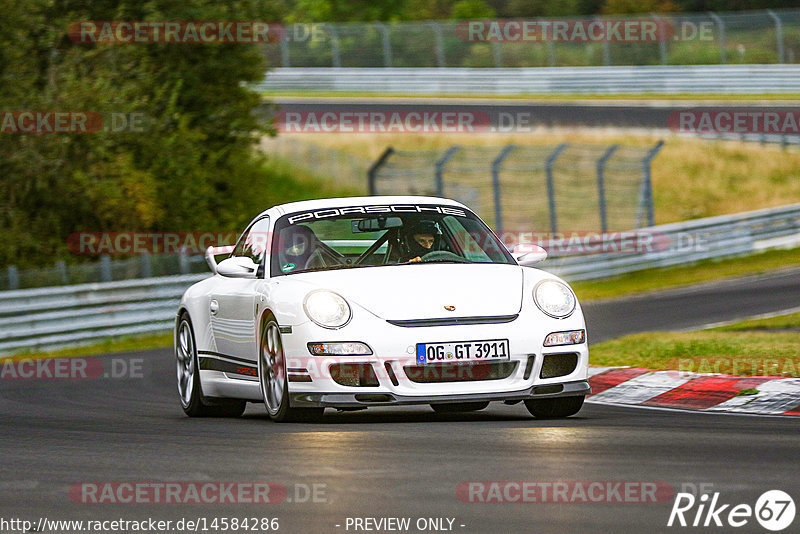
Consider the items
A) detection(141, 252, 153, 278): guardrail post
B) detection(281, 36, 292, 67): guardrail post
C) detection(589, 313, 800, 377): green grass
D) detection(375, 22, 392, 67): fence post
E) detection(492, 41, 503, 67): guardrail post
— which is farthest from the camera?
detection(281, 36, 292, 67): guardrail post

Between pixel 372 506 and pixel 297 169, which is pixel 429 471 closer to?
pixel 372 506

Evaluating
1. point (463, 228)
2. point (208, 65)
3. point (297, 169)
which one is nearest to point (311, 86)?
point (297, 169)

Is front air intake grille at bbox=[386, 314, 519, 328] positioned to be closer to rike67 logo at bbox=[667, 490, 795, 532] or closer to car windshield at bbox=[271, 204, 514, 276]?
car windshield at bbox=[271, 204, 514, 276]

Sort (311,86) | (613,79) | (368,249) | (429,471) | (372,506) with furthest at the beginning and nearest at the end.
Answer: (311,86) → (613,79) → (368,249) → (429,471) → (372,506)

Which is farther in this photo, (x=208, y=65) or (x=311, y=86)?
(x=311, y=86)

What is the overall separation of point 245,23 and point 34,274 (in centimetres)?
1026

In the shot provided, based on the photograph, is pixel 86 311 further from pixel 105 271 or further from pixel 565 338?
pixel 565 338

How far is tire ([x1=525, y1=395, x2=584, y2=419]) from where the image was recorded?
8.85m

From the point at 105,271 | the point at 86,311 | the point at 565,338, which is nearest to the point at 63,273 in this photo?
the point at 86,311

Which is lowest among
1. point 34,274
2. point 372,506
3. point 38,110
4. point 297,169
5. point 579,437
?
point 297,169

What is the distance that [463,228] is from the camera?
9906mm

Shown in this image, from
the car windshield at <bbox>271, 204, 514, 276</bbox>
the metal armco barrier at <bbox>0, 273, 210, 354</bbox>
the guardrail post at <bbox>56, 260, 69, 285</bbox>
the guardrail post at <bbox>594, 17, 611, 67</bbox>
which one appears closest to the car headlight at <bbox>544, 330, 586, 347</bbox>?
the car windshield at <bbox>271, 204, 514, 276</bbox>

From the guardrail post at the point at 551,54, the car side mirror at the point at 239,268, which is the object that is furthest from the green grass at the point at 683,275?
the guardrail post at the point at 551,54

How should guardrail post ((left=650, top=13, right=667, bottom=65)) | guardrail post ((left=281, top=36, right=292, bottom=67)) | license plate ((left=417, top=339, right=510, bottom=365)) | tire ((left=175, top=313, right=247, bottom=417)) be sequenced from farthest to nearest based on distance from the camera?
guardrail post ((left=281, top=36, right=292, bottom=67)), guardrail post ((left=650, top=13, right=667, bottom=65)), tire ((left=175, top=313, right=247, bottom=417)), license plate ((left=417, top=339, right=510, bottom=365))
